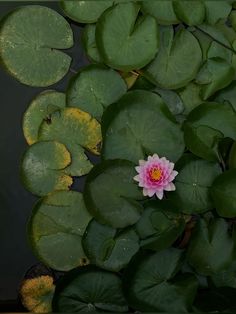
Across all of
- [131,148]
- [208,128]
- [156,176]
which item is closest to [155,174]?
Result: [156,176]

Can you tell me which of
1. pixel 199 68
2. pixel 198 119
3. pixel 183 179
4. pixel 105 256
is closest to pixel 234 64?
pixel 199 68

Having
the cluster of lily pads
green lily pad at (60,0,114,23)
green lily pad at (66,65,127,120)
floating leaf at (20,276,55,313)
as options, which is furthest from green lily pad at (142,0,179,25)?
floating leaf at (20,276,55,313)

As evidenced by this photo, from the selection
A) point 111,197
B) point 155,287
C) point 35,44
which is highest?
point 35,44

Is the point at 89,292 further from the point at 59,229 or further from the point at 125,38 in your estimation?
the point at 125,38

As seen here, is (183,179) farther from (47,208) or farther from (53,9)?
(53,9)

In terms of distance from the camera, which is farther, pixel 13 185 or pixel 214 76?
pixel 13 185

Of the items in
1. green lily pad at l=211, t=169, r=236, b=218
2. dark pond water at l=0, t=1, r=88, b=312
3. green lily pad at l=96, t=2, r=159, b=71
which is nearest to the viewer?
green lily pad at l=211, t=169, r=236, b=218

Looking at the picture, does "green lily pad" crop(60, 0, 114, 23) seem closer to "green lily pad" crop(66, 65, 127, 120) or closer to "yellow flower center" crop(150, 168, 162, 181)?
"green lily pad" crop(66, 65, 127, 120)
